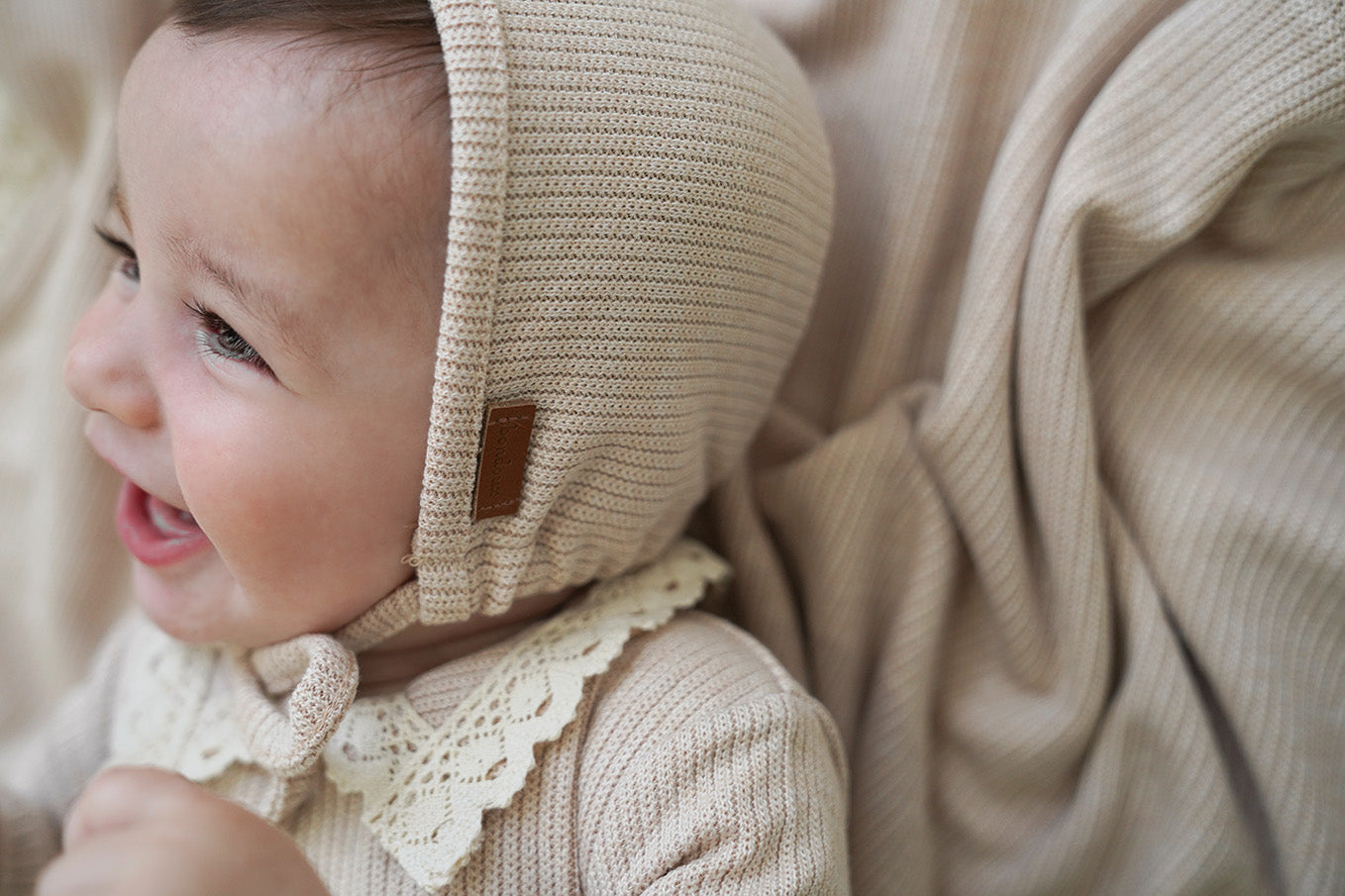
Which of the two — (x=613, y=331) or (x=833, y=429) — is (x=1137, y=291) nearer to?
(x=833, y=429)

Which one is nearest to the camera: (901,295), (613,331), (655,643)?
(613,331)

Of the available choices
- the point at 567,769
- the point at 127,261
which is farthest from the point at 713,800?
the point at 127,261

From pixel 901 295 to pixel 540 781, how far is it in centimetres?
63

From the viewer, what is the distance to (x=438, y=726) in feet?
3.03

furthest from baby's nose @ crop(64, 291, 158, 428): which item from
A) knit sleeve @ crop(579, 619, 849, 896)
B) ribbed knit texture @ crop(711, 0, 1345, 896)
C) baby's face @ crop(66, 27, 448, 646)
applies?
ribbed knit texture @ crop(711, 0, 1345, 896)

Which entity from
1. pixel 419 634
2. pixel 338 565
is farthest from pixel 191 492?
pixel 419 634

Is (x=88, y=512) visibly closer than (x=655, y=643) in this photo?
No

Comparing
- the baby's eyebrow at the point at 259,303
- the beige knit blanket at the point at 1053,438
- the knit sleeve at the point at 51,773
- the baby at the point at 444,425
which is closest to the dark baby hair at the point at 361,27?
the baby at the point at 444,425

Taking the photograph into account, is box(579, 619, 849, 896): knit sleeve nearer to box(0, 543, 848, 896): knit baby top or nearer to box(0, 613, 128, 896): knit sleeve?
box(0, 543, 848, 896): knit baby top

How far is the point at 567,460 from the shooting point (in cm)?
84

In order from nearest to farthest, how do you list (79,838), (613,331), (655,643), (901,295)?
1. (79,838)
2. (613,331)
3. (655,643)
4. (901,295)

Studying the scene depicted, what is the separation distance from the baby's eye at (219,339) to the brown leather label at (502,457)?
198 millimetres

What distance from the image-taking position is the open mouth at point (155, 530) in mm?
921

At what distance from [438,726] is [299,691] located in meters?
0.14
